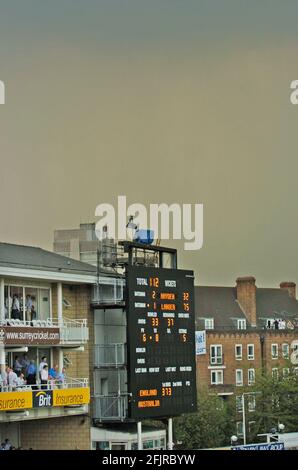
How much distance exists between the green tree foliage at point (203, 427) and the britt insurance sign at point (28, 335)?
16.5m

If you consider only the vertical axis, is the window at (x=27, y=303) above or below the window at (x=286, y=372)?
above

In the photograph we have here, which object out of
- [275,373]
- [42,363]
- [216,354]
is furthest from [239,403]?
[42,363]

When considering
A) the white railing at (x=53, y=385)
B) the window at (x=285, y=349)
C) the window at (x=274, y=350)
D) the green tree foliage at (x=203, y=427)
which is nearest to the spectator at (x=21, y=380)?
the white railing at (x=53, y=385)

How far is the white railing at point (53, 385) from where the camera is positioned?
29.1 m

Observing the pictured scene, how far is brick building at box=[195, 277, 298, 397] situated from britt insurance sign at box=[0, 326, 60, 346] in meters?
23.8

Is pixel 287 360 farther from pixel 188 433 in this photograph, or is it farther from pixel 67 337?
pixel 67 337

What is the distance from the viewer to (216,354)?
58.2 meters

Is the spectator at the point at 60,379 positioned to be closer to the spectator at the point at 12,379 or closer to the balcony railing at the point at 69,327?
the balcony railing at the point at 69,327

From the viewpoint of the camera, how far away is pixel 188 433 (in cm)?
4784

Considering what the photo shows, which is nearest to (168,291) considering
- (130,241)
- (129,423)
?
(130,241)

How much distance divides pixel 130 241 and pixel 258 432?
817 inches

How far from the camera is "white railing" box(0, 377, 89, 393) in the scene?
95.6 ft

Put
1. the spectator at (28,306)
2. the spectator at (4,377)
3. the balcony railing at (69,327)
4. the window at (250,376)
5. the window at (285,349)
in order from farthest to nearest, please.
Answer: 1. the window at (285,349)
2. the window at (250,376)
3. the spectator at (28,306)
4. the balcony railing at (69,327)
5. the spectator at (4,377)

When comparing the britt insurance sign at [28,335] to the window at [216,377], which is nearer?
the britt insurance sign at [28,335]
